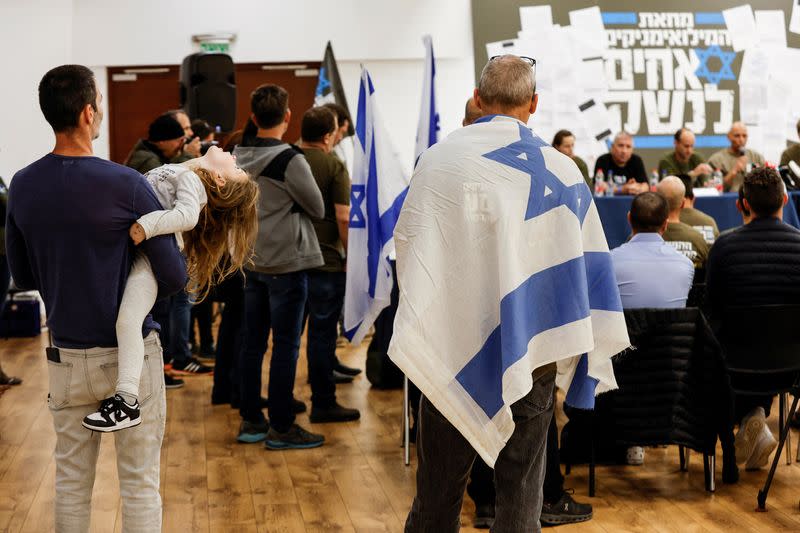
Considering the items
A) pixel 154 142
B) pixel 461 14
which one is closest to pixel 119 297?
pixel 154 142

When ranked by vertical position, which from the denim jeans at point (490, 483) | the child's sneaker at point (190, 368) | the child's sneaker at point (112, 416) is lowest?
the child's sneaker at point (190, 368)

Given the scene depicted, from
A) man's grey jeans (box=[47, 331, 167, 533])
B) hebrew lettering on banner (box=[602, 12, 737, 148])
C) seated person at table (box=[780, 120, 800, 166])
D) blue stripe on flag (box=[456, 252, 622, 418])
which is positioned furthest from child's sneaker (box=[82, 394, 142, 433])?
hebrew lettering on banner (box=[602, 12, 737, 148])

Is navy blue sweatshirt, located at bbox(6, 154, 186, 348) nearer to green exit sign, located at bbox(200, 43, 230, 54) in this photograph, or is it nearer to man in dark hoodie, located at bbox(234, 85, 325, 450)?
man in dark hoodie, located at bbox(234, 85, 325, 450)

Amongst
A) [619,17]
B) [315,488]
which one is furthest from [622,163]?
[315,488]

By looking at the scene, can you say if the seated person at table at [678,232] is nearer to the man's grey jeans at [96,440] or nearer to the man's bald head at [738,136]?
the man's grey jeans at [96,440]

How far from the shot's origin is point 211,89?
8211 mm

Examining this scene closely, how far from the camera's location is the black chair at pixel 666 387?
3.77 m

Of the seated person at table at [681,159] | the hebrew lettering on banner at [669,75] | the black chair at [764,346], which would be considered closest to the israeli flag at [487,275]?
the black chair at [764,346]

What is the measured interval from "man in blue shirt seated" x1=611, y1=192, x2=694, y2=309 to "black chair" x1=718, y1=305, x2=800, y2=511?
241mm

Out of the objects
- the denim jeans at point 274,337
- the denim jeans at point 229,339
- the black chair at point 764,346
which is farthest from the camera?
the denim jeans at point 229,339

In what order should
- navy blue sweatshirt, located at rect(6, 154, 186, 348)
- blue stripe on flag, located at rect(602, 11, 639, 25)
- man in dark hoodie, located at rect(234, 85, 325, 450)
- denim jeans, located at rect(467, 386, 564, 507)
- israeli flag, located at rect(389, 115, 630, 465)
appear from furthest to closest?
1. blue stripe on flag, located at rect(602, 11, 639, 25)
2. man in dark hoodie, located at rect(234, 85, 325, 450)
3. denim jeans, located at rect(467, 386, 564, 507)
4. navy blue sweatshirt, located at rect(6, 154, 186, 348)
5. israeli flag, located at rect(389, 115, 630, 465)

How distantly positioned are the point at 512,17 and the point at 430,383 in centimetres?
877

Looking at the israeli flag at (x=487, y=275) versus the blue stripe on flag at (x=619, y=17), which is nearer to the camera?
the israeli flag at (x=487, y=275)

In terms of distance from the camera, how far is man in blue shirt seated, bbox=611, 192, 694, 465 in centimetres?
395
